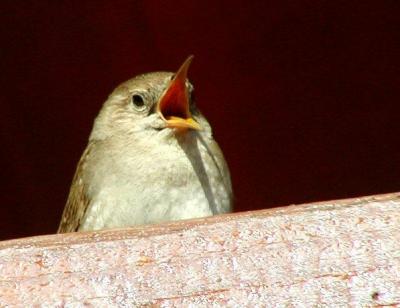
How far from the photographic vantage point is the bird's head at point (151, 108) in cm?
292

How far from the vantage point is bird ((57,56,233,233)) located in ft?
9.12

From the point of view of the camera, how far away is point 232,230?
180cm

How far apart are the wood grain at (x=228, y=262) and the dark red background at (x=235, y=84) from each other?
1467 millimetres

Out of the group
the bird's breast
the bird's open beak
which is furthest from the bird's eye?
the bird's breast

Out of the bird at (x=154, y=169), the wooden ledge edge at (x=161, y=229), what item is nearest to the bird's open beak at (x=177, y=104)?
the bird at (x=154, y=169)

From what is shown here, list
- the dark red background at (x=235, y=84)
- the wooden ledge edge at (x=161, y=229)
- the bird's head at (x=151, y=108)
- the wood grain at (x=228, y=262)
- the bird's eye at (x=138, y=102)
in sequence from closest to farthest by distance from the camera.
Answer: the wood grain at (x=228, y=262), the wooden ledge edge at (x=161, y=229), the bird's head at (x=151, y=108), the bird's eye at (x=138, y=102), the dark red background at (x=235, y=84)

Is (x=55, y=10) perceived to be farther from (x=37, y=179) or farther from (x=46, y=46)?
(x=37, y=179)

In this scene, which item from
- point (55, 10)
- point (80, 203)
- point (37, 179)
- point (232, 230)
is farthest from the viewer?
point (37, 179)

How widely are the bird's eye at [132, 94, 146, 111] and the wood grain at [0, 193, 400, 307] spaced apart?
130cm

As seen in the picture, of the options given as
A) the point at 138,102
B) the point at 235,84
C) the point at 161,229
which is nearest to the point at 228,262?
the point at 161,229

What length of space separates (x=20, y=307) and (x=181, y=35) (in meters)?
1.70

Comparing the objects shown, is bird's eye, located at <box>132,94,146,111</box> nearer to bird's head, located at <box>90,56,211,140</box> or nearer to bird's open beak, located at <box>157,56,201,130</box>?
bird's head, located at <box>90,56,211,140</box>

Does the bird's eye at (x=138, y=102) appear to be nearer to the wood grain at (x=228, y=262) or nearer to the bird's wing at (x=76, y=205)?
the bird's wing at (x=76, y=205)

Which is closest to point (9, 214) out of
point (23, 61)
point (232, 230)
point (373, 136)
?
point (23, 61)
